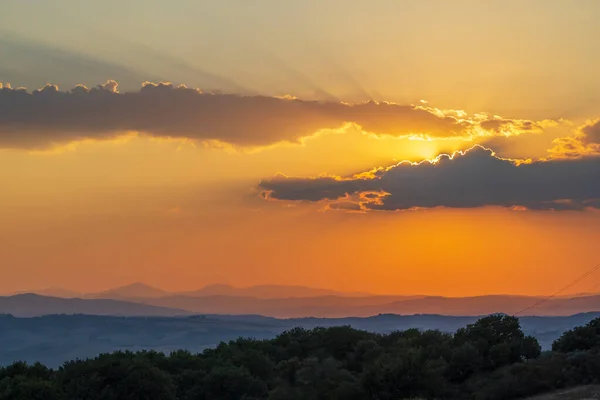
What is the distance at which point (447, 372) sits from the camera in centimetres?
5716

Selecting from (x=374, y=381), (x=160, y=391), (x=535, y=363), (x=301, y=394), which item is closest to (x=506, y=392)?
(x=535, y=363)

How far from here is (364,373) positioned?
5428 cm

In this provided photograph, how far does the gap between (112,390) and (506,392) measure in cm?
2513

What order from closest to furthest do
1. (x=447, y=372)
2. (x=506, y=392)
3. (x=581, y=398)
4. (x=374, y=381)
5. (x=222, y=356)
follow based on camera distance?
1. (x=581, y=398)
2. (x=506, y=392)
3. (x=374, y=381)
4. (x=447, y=372)
5. (x=222, y=356)

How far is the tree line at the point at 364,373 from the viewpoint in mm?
51375

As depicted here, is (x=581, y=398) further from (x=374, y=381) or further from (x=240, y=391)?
(x=240, y=391)

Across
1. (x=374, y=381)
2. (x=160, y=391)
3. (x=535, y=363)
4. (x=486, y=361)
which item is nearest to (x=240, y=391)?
(x=160, y=391)

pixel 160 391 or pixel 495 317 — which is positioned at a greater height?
pixel 495 317

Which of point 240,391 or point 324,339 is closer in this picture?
point 240,391

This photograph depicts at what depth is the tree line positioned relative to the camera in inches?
2023

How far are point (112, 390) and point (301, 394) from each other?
12.5 meters

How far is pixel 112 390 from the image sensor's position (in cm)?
5872

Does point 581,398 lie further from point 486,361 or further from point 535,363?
point 486,361

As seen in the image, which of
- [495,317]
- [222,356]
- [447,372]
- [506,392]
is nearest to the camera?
[506,392]
